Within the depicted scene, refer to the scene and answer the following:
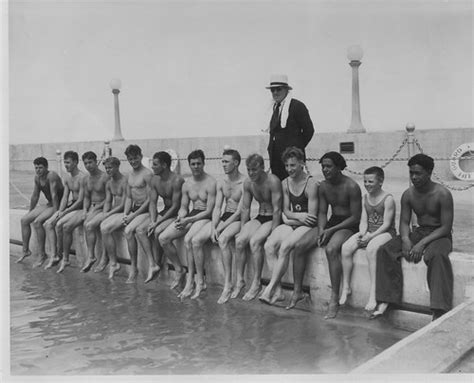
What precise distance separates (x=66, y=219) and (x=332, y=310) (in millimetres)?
4050

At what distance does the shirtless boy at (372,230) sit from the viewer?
4547mm

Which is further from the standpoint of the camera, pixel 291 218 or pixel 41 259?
pixel 41 259

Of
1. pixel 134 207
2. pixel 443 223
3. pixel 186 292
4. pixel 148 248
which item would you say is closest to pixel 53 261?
pixel 134 207

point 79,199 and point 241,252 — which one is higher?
point 79,199

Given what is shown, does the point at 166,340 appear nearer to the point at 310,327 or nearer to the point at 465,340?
the point at 310,327

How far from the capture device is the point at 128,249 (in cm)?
643

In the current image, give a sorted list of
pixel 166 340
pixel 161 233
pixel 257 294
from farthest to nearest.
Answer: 1. pixel 161 233
2. pixel 257 294
3. pixel 166 340

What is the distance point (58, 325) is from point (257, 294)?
6.17ft

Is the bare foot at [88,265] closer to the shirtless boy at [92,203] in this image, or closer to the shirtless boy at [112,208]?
the shirtless boy at [92,203]

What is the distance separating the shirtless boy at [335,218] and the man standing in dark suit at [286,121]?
927 mm

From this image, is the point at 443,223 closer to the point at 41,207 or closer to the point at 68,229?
the point at 68,229

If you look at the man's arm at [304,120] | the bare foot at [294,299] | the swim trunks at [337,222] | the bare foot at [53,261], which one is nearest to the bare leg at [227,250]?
the bare foot at [294,299]

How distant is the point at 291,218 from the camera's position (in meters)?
5.25

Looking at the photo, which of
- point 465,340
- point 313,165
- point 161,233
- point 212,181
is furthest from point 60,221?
point 313,165
